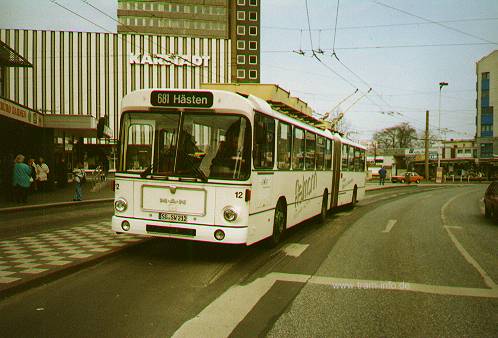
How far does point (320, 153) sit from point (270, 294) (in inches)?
328

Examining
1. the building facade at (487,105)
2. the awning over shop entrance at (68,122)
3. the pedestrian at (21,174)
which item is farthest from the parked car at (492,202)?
the building facade at (487,105)

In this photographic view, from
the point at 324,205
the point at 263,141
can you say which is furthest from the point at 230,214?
the point at 324,205

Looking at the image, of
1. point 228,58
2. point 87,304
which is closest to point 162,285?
point 87,304

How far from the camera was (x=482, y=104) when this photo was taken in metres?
92.1

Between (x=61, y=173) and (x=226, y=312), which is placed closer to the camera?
(x=226, y=312)

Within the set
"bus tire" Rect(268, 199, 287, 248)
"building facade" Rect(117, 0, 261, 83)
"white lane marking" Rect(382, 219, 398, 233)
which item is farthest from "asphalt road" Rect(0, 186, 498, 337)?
"building facade" Rect(117, 0, 261, 83)

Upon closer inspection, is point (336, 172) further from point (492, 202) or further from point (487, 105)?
point (487, 105)

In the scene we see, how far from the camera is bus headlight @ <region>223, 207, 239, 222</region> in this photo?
7.82m

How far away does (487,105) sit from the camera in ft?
299

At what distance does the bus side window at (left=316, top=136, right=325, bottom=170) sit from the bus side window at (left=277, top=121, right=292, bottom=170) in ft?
10.3

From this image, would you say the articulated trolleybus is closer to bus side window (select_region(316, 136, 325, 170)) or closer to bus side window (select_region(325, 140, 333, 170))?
bus side window (select_region(316, 136, 325, 170))

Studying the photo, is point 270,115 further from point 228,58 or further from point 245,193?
point 228,58

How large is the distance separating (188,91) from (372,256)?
174 inches

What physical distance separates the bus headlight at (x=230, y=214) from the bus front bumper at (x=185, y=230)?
139 millimetres
